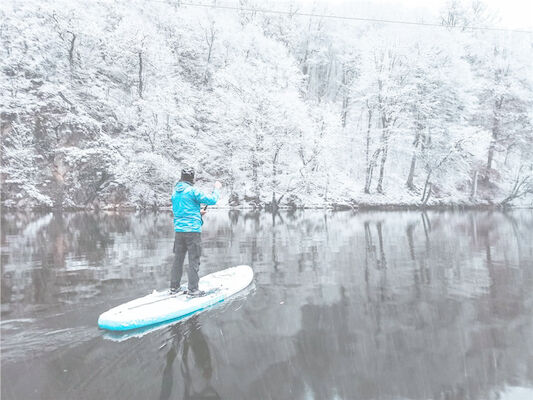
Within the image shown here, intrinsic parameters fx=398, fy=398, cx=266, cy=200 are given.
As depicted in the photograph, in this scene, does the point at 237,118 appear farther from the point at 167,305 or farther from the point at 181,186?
the point at 167,305

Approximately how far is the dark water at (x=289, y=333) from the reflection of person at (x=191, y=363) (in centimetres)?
2

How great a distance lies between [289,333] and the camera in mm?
5020

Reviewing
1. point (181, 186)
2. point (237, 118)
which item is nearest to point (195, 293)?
point (181, 186)

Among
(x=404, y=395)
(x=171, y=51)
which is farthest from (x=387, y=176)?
(x=404, y=395)

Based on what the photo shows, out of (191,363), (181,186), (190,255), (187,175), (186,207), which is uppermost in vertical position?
(187,175)

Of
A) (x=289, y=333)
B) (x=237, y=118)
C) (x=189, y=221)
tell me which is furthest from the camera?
(x=237, y=118)

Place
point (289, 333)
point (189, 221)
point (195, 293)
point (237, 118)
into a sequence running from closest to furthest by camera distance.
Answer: point (289, 333)
point (195, 293)
point (189, 221)
point (237, 118)

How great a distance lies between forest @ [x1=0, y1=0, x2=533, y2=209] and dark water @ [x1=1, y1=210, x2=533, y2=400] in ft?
63.6

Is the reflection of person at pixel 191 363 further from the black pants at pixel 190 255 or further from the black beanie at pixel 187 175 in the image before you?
the black beanie at pixel 187 175

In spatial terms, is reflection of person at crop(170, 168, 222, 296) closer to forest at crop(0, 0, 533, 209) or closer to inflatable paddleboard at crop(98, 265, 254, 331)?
inflatable paddleboard at crop(98, 265, 254, 331)

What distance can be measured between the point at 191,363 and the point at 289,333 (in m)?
1.39

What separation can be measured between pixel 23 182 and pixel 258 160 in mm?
16206

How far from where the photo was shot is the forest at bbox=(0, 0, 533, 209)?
94.3ft

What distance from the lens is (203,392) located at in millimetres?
3557
